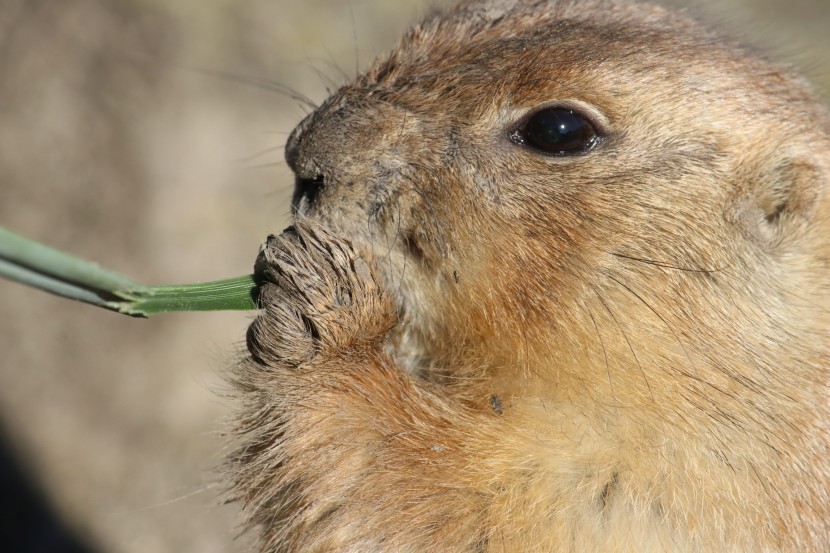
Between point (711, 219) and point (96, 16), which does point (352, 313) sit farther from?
point (96, 16)

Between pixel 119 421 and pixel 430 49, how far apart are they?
357 cm

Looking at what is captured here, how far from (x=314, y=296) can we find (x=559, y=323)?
73cm

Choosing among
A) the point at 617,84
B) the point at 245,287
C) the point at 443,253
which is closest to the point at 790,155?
the point at 617,84

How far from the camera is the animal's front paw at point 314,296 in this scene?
2.61 m

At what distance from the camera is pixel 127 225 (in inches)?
238

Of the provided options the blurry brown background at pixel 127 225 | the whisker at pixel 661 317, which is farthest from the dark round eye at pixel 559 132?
the blurry brown background at pixel 127 225

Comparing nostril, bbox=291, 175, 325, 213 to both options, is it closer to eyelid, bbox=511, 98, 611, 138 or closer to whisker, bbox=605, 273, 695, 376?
eyelid, bbox=511, 98, 611, 138

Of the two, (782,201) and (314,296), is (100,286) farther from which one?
(782,201)

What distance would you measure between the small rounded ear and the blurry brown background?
1.91 m

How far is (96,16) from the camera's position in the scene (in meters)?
6.56

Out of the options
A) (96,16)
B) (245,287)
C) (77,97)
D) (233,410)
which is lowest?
(233,410)

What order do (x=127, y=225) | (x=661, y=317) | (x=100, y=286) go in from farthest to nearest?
(x=127, y=225)
(x=661, y=317)
(x=100, y=286)

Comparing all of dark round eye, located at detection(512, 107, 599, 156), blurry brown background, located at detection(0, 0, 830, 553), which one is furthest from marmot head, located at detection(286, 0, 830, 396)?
blurry brown background, located at detection(0, 0, 830, 553)

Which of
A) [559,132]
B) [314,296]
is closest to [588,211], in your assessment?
[559,132]
